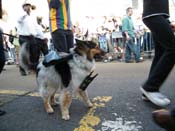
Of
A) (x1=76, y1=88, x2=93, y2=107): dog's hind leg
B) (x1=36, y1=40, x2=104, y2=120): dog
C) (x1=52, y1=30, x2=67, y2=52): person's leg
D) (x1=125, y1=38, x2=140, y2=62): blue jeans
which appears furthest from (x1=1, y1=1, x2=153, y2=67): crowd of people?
(x1=36, y1=40, x2=104, y2=120): dog

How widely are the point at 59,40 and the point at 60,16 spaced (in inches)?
16.0

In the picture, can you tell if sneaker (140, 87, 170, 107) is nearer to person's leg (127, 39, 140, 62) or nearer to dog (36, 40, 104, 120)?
dog (36, 40, 104, 120)

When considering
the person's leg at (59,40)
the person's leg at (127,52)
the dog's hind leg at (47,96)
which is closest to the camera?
the dog's hind leg at (47,96)

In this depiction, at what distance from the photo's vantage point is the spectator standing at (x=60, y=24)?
520cm

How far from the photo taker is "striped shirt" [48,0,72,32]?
525 cm

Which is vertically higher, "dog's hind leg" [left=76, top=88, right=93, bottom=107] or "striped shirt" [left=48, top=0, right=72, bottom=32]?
"striped shirt" [left=48, top=0, right=72, bottom=32]

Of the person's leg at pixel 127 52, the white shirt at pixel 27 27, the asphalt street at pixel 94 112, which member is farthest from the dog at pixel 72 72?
the person's leg at pixel 127 52

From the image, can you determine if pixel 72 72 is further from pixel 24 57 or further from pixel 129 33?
pixel 129 33

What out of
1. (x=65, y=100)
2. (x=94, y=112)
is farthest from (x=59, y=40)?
(x=94, y=112)

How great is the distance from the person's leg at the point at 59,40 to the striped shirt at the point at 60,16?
74 millimetres

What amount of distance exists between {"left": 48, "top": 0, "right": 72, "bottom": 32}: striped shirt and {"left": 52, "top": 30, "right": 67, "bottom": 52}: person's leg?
7 cm

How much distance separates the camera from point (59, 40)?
17.1 ft

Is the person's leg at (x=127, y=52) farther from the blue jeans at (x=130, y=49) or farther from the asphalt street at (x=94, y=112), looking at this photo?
the asphalt street at (x=94, y=112)

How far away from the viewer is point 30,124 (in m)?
3.94
